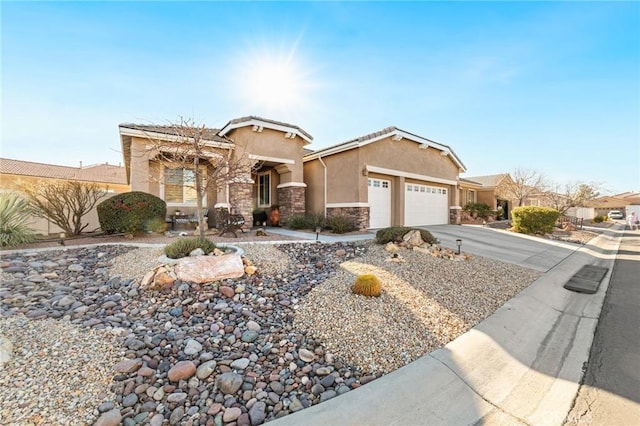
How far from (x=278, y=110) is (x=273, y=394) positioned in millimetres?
12295

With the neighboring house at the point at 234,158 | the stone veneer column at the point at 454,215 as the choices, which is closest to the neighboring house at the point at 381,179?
the stone veneer column at the point at 454,215

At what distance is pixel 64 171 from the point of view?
22.5 m

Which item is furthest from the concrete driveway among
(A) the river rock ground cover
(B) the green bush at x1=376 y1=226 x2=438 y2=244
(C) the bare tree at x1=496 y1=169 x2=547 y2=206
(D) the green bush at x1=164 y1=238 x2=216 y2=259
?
(C) the bare tree at x1=496 y1=169 x2=547 y2=206

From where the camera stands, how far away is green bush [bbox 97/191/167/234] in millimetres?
8391

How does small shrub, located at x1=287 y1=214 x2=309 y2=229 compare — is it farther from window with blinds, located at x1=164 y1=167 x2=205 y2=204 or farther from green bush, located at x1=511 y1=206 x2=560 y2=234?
green bush, located at x1=511 y1=206 x2=560 y2=234

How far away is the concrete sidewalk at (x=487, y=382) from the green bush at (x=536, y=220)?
1147cm

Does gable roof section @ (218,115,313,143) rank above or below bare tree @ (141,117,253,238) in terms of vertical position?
above

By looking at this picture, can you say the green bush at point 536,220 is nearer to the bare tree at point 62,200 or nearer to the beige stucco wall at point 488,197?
the beige stucco wall at point 488,197

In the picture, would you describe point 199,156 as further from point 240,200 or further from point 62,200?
point 62,200

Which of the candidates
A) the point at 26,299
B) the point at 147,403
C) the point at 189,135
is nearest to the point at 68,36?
the point at 189,135

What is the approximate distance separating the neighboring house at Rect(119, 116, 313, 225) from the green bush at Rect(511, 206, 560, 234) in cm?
1204

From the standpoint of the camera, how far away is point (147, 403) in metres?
2.59

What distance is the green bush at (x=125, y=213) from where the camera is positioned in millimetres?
8391

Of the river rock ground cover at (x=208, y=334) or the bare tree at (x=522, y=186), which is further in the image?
the bare tree at (x=522, y=186)
